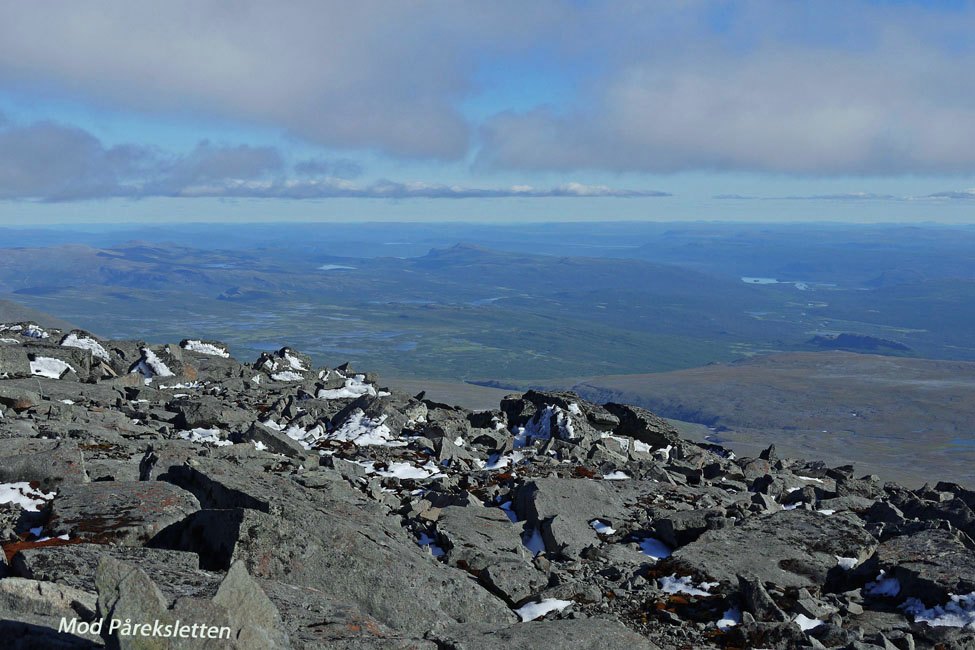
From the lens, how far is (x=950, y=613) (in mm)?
11438

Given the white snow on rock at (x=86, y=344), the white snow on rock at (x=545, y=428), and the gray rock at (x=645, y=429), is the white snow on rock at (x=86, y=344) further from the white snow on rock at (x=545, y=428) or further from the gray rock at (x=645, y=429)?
the gray rock at (x=645, y=429)

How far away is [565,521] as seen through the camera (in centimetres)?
1535

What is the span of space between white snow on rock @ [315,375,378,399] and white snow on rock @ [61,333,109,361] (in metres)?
11.7

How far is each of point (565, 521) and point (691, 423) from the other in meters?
172

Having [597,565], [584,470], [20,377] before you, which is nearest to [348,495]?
[597,565]

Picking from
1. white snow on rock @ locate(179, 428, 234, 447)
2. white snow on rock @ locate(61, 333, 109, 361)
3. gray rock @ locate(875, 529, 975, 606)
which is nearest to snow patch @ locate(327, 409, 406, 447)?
white snow on rock @ locate(179, 428, 234, 447)

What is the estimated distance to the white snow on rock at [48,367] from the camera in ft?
97.4

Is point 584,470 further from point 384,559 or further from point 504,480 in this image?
point 384,559

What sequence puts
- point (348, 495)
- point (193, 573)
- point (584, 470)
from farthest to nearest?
point (584, 470), point (348, 495), point (193, 573)

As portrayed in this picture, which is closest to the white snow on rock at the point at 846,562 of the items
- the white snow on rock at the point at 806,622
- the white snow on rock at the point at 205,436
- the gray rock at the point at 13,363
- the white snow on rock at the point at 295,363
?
the white snow on rock at the point at 806,622

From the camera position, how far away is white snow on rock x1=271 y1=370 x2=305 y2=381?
38.2 metres

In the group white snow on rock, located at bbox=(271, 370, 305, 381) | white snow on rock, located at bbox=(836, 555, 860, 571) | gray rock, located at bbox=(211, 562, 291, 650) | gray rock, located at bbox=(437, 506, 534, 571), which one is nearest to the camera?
gray rock, located at bbox=(211, 562, 291, 650)

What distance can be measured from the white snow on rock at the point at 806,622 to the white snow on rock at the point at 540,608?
12.3 ft

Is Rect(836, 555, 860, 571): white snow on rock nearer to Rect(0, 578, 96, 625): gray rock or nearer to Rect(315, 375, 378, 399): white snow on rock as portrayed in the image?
Rect(0, 578, 96, 625): gray rock
